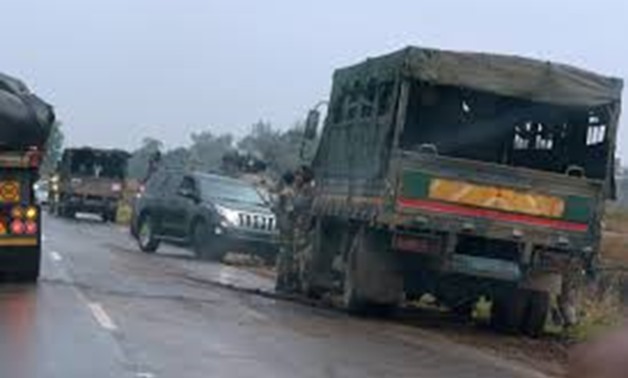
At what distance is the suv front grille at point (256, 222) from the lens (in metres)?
27.5

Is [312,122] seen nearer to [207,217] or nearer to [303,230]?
[303,230]

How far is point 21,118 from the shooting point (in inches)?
682

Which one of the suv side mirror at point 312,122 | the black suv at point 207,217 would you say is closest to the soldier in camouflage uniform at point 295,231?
the suv side mirror at point 312,122

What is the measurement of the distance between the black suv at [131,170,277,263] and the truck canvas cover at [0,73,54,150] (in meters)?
8.98

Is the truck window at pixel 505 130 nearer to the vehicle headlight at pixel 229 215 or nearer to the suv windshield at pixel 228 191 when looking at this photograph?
the vehicle headlight at pixel 229 215

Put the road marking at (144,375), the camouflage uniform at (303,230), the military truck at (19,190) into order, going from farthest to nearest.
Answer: the camouflage uniform at (303,230), the military truck at (19,190), the road marking at (144,375)

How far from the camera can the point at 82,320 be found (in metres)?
13.6

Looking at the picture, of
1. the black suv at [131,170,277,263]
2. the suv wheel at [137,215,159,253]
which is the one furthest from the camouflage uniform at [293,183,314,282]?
the suv wheel at [137,215,159,253]

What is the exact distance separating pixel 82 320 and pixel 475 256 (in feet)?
16.0

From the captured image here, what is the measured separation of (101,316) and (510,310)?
5.20 meters

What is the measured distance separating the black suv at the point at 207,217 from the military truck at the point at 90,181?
69.0 ft

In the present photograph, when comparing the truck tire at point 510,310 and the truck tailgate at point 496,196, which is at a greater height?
the truck tailgate at point 496,196

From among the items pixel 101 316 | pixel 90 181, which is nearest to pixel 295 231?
pixel 101 316

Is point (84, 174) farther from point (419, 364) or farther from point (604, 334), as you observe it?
point (604, 334)
